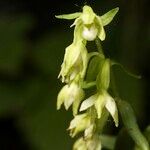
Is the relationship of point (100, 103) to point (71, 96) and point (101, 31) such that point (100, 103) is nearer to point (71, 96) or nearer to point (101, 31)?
point (71, 96)

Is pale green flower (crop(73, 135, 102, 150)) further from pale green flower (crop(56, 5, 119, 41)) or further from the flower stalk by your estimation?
pale green flower (crop(56, 5, 119, 41))

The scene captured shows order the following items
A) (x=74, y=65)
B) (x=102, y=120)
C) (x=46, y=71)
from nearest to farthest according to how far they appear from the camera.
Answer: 1. (x=74, y=65)
2. (x=102, y=120)
3. (x=46, y=71)

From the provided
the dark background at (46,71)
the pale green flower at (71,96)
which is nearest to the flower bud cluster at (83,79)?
the pale green flower at (71,96)

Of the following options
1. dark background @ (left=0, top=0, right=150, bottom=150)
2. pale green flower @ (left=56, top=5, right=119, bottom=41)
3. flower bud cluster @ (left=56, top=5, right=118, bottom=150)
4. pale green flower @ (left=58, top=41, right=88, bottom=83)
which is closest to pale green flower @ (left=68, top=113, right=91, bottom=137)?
flower bud cluster @ (left=56, top=5, right=118, bottom=150)

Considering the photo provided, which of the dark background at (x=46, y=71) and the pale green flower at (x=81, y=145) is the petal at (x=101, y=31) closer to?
the pale green flower at (x=81, y=145)

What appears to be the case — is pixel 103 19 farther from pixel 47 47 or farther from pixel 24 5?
pixel 24 5

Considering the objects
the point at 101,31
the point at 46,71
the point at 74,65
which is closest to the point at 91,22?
the point at 101,31

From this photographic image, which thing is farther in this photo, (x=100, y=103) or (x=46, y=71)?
(x=46, y=71)
